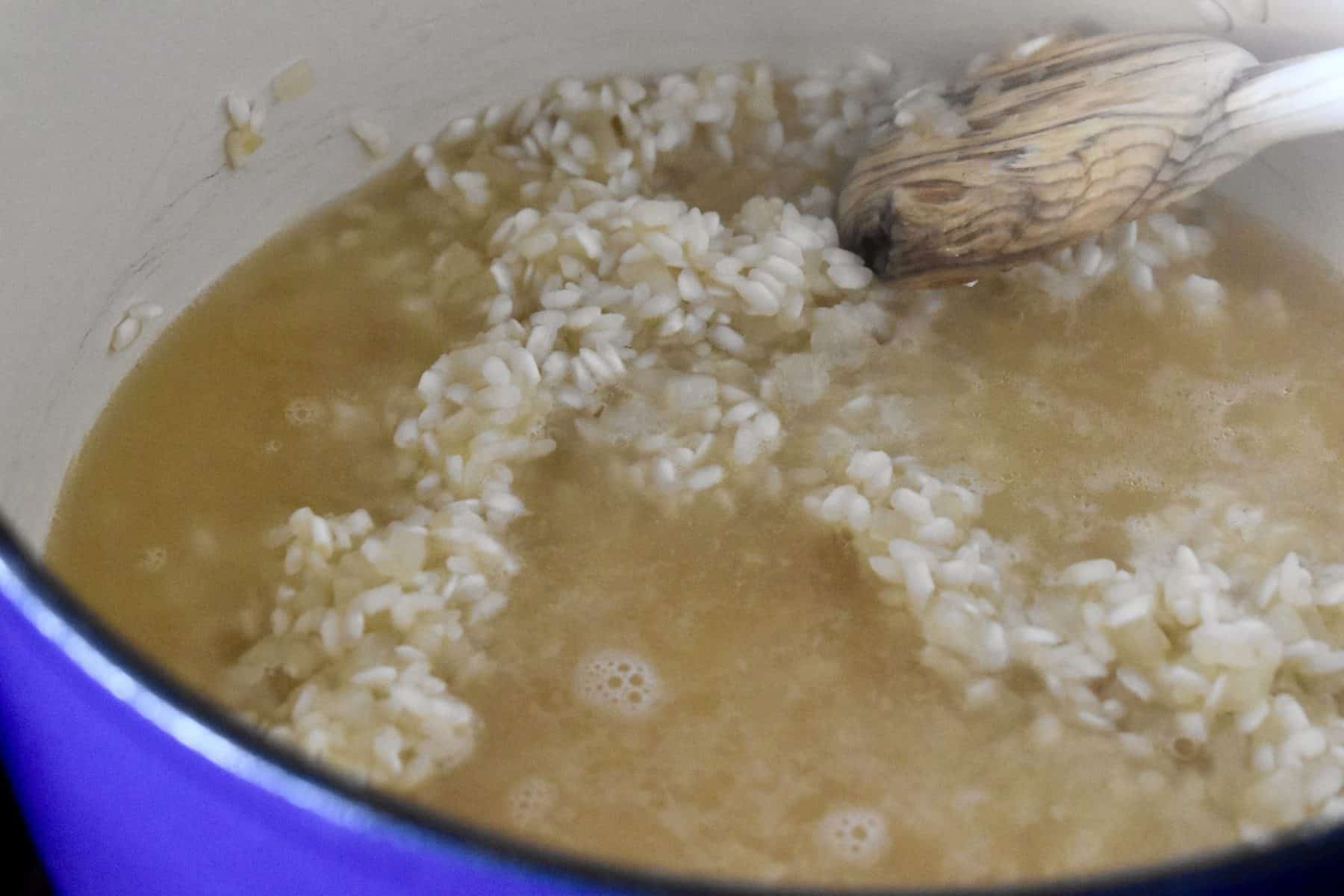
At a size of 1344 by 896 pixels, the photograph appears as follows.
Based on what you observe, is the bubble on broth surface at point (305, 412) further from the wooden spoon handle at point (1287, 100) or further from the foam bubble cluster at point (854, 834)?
the wooden spoon handle at point (1287, 100)

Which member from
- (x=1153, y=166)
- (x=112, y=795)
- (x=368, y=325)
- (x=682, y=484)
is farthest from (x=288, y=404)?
(x=1153, y=166)

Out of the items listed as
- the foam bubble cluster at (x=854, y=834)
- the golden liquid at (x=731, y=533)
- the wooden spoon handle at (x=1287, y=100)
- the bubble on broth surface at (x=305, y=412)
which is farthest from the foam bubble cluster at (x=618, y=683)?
the wooden spoon handle at (x=1287, y=100)

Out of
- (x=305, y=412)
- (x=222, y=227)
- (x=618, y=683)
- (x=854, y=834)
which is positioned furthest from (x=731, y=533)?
(x=222, y=227)

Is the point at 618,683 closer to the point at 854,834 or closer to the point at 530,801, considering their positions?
the point at 530,801

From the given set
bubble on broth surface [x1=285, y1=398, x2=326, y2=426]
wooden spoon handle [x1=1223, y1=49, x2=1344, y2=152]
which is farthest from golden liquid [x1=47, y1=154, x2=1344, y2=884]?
wooden spoon handle [x1=1223, y1=49, x2=1344, y2=152]

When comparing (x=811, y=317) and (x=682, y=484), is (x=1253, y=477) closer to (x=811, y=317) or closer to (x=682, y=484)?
(x=811, y=317)

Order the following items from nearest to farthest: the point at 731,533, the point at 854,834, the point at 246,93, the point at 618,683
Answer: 1. the point at 854,834
2. the point at 618,683
3. the point at 731,533
4. the point at 246,93
